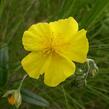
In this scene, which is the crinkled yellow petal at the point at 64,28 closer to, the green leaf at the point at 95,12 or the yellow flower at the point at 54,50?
the yellow flower at the point at 54,50

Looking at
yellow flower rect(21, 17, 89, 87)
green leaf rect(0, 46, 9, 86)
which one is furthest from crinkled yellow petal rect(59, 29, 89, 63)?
green leaf rect(0, 46, 9, 86)

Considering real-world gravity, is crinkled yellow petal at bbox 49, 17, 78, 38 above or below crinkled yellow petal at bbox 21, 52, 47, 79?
above

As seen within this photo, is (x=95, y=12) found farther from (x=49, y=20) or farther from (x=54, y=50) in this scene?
(x=54, y=50)

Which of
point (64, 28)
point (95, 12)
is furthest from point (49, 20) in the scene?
point (64, 28)

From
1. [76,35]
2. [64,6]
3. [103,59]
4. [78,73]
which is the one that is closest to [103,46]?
[103,59]

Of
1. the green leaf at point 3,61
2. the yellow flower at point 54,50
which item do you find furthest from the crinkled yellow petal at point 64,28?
the green leaf at point 3,61

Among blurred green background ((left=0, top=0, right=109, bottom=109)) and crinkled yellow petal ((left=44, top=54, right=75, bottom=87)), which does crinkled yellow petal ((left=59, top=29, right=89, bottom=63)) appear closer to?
crinkled yellow petal ((left=44, top=54, right=75, bottom=87))
